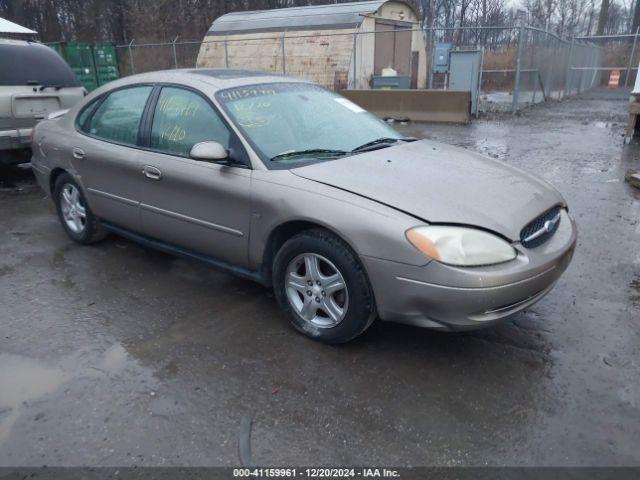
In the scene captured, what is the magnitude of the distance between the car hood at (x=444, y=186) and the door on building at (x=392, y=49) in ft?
58.0

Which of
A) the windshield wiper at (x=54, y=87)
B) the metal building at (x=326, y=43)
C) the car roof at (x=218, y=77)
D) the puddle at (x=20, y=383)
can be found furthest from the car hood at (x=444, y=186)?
the metal building at (x=326, y=43)

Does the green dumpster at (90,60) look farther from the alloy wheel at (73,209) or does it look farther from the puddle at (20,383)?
the puddle at (20,383)

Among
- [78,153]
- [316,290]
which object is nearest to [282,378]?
[316,290]

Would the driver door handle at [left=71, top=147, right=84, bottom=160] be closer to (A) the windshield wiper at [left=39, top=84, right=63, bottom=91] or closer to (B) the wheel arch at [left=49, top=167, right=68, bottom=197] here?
(B) the wheel arch at [left=49, top=167, right=68, bottom=197]

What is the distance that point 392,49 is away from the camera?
68.4 ft

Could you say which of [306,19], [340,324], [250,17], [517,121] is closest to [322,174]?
[340,324]

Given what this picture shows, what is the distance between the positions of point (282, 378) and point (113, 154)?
2501 millimetres

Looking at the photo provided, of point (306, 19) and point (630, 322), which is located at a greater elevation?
point (306, 19)

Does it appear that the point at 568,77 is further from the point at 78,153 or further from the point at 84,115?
the point at 78,153

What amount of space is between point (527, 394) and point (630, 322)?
3.98 feet

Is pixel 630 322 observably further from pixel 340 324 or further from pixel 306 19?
pixel 306 19

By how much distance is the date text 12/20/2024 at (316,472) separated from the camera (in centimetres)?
231

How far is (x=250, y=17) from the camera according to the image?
866 inches

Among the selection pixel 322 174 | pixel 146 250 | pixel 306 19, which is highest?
pixel 306 19
